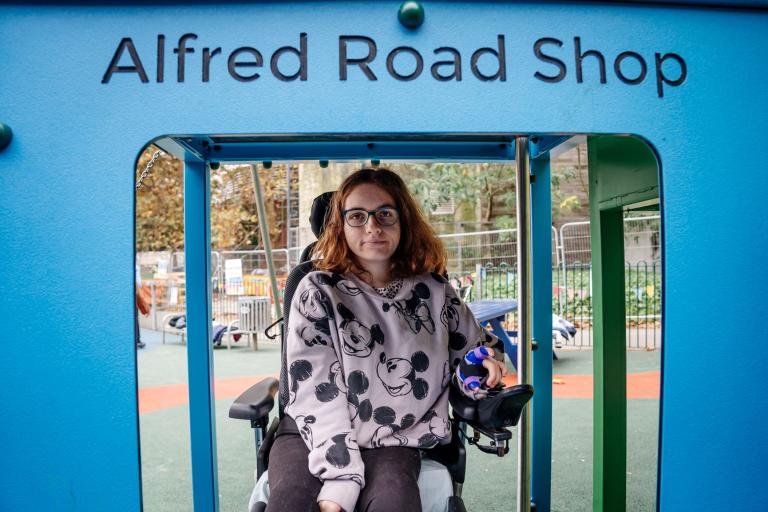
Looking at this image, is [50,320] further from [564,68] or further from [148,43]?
[564,68]

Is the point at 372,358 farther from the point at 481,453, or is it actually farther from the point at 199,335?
the point at 481,453

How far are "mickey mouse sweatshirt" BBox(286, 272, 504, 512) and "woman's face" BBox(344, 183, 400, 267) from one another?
0.12m

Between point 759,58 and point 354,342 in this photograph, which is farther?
point 354,342

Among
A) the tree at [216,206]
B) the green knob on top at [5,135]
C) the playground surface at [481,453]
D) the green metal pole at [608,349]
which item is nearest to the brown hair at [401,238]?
the green metal pole at [608,349]

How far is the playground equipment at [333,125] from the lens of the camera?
1.17 metres

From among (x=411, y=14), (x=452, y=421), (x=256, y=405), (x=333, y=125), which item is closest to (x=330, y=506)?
(x=256, y=405)

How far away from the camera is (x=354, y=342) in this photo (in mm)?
1719

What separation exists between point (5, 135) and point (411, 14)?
872mm

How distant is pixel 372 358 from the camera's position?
1.73m

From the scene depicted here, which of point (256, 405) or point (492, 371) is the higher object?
point (492, 371)

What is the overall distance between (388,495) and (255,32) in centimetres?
115

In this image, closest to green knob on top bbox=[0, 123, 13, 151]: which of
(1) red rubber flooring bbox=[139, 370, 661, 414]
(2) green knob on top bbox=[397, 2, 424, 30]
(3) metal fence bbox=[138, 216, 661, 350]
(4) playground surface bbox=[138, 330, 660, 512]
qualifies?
(2) green knob on top bbox=[397, 2, 424, 30]

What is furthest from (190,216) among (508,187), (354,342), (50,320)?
(508,187)

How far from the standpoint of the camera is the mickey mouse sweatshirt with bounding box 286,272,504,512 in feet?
5.24
